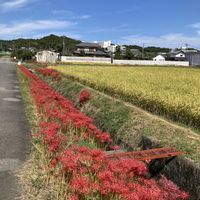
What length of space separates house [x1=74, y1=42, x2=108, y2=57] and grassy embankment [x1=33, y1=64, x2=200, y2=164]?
96996mm

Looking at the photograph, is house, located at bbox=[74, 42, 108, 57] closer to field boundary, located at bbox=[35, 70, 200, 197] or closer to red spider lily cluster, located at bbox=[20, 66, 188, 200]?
field boundary, located at bbox=[35, 70, 200, 197]

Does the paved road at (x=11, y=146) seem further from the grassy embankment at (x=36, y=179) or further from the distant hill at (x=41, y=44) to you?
the distant hill at (x=41, y=44)

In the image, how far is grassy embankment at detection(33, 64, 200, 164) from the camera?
21.8 feet

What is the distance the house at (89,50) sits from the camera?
11019 cm

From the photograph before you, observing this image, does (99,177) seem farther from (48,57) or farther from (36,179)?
(48,57)

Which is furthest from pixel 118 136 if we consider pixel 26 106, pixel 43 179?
pixel 26 106

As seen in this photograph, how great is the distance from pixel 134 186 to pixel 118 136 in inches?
169

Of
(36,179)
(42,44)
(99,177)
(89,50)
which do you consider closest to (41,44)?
(42,44)

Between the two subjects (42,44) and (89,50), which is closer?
(89,50)

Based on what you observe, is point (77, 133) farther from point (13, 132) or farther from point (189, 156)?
point (189, 156)

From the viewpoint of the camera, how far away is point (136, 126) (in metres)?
8.83

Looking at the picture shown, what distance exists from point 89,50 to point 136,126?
4330 inches

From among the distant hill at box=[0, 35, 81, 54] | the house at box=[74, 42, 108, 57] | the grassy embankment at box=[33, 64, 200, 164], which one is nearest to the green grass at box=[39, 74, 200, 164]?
the grassy embankment at box=[33, 64, 200, 164]

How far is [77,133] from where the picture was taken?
8.88 metres
